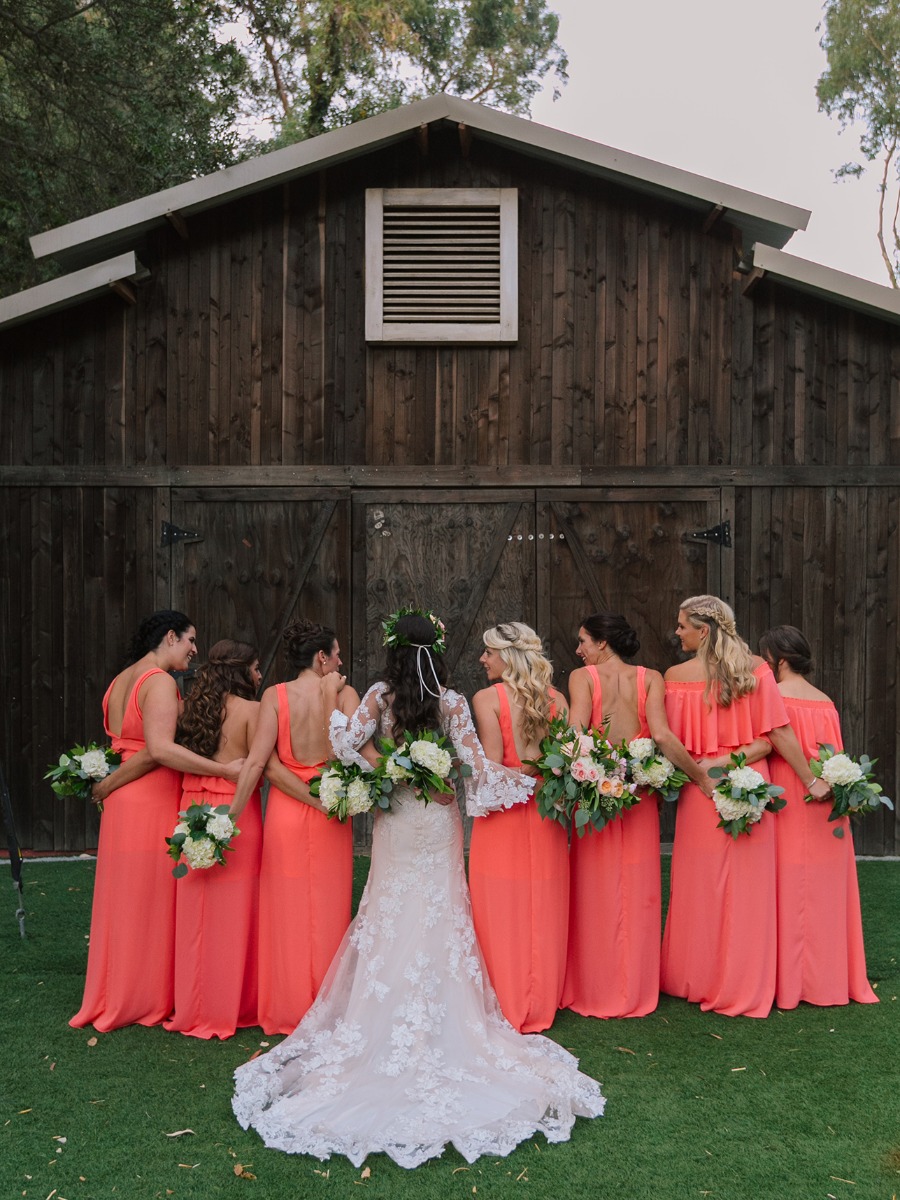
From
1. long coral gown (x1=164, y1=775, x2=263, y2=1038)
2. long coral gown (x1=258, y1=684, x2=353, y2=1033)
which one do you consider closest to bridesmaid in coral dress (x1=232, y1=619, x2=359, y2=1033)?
long coral gown (x1=258, y1=684, x2=353, y2=1033)

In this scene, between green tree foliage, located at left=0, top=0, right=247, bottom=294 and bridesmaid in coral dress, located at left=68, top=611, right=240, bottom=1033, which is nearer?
bridesmaid in coral dress, located at left=68, top=611, right=240, bottom=1033

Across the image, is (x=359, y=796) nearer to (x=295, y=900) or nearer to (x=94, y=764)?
(x=295, y=900)

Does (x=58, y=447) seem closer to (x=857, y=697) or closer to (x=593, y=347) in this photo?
(x=593, y=347)

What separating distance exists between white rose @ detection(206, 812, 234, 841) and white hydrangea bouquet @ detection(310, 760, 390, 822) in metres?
0.47

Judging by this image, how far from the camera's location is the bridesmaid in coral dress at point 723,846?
5520 mm

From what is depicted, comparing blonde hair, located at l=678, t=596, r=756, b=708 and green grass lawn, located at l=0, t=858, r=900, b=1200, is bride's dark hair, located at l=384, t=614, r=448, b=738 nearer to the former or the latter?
blonde hair, located at l=678, t=596, r=756, b=708

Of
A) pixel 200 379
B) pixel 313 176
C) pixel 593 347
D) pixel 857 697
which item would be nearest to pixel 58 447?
pixel 200 379

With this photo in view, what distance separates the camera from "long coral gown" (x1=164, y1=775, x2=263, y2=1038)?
5.19 meters

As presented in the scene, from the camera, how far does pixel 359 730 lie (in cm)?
484

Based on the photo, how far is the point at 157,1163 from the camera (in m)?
3.90

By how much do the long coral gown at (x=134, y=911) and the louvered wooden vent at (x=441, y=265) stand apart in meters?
4.49

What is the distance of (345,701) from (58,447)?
15.4 feet

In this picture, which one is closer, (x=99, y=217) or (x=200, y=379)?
(x=99, y=217)

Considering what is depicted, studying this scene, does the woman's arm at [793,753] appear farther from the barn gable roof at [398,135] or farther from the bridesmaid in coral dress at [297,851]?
the barn gable roof at [398,135]
